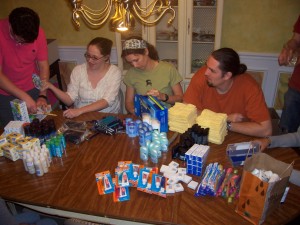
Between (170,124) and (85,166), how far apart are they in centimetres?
76

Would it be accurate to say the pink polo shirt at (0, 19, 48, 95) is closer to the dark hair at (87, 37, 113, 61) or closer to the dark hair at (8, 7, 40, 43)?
the dark hair at (8, 7, 40, 43)

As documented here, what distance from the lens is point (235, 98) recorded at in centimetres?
Result: 255

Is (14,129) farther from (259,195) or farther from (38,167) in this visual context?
(259,195)

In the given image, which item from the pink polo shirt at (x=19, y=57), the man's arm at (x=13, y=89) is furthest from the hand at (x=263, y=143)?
the pink polo shirt at (x=19, y=57)

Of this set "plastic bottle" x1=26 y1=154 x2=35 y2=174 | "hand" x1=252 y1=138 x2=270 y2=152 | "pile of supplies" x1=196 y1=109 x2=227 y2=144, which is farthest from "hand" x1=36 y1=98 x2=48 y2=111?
"hand" x1=252 y1=138 x2=270 y2=152

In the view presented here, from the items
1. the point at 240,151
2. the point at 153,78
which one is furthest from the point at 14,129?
the point at 240,151

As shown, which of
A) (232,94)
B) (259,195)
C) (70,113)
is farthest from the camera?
(70,113)

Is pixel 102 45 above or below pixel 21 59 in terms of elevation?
above

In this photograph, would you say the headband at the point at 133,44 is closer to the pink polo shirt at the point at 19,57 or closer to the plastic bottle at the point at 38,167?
the pink polo shirt at the point at 19,57

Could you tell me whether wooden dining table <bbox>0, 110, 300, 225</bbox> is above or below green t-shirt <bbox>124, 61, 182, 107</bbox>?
below

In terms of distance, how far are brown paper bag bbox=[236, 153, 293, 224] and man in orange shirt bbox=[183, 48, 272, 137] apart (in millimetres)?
689

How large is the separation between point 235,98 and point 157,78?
2.73 feet

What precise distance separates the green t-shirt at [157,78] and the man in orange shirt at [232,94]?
0.37m

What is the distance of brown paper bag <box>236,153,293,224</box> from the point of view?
58.8 inches
